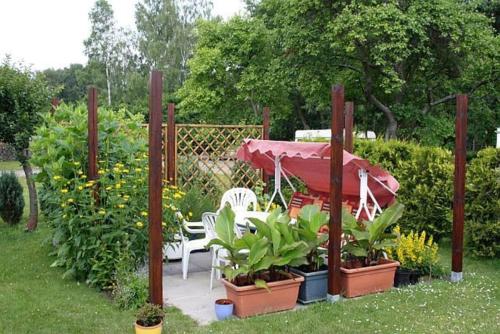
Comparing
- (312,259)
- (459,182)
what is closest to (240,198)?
(312,259)

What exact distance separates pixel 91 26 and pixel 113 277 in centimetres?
2911

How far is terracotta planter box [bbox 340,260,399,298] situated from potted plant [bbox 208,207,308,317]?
1.69ft

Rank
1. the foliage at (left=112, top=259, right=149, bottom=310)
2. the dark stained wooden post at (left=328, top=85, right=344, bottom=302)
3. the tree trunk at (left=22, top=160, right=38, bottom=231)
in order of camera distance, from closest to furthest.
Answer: the foliage at (left=112, top=259, right=149, bottom=310)
the dark stained wooden post at (left=328, top=85, right=344, bottom=302)
the tree trunk at (left=22, top=160, right=38, bottom=231)

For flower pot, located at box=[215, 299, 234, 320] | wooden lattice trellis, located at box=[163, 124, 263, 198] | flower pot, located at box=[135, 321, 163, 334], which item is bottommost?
flower pot, located at box=[215, 299, 234, 320]

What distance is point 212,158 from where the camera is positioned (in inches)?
304

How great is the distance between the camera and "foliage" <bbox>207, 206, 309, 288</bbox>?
397 centimetres

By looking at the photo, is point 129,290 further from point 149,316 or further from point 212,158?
point 212,158

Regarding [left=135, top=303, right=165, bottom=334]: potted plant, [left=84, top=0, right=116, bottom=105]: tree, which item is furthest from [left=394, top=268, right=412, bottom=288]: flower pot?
[left=84, top=0, right=116, bottom=105]: tree

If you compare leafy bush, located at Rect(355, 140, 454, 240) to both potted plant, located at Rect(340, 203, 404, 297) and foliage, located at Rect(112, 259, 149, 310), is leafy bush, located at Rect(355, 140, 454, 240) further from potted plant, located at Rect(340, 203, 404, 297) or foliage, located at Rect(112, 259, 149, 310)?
foliage, located at Rect(112, 259, 149, 310)

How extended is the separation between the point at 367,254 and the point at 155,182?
7.35ft

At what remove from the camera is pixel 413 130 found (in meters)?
16.1

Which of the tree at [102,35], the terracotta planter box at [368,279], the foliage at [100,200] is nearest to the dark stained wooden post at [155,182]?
the foliage at [100,200]

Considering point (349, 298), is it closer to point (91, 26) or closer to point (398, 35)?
point (398, 35)

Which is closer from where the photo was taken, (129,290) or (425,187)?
(129,290)
